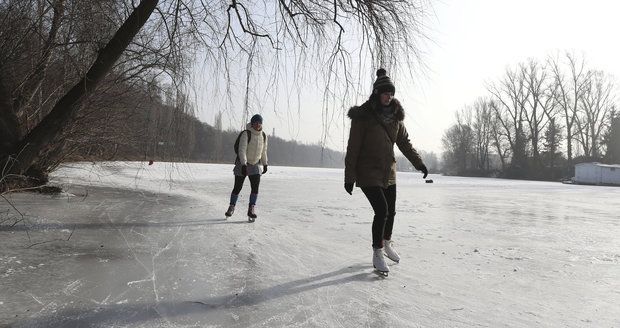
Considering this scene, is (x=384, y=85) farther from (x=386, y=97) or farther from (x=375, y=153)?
(x=375, y=153)

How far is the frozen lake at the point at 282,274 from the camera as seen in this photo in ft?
8.55

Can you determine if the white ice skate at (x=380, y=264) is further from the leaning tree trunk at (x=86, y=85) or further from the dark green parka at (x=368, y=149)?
the leaning tree trunk at (x=86, y=85)

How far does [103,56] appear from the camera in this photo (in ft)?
13.8

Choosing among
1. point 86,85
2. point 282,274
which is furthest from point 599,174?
point 86,85

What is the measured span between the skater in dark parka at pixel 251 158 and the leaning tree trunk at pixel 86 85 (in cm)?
229

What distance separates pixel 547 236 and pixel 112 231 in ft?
19.6

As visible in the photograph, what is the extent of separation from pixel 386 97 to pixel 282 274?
1.81 metres

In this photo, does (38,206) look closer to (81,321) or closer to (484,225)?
(81,321)

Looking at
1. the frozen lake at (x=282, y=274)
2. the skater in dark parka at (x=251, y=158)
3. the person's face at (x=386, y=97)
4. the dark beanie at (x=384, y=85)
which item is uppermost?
the dark beanie at (x=384, y=85)

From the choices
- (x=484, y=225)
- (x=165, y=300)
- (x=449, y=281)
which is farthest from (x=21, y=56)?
(x=484, y=225)

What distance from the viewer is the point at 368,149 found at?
382 cm

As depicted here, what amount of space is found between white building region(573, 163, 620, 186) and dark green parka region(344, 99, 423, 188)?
43.6 m

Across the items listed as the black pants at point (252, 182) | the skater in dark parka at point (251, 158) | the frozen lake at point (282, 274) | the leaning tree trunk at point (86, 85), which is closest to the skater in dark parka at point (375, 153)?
the frozen lake at point (282, 274)

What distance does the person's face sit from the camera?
12.5ft
